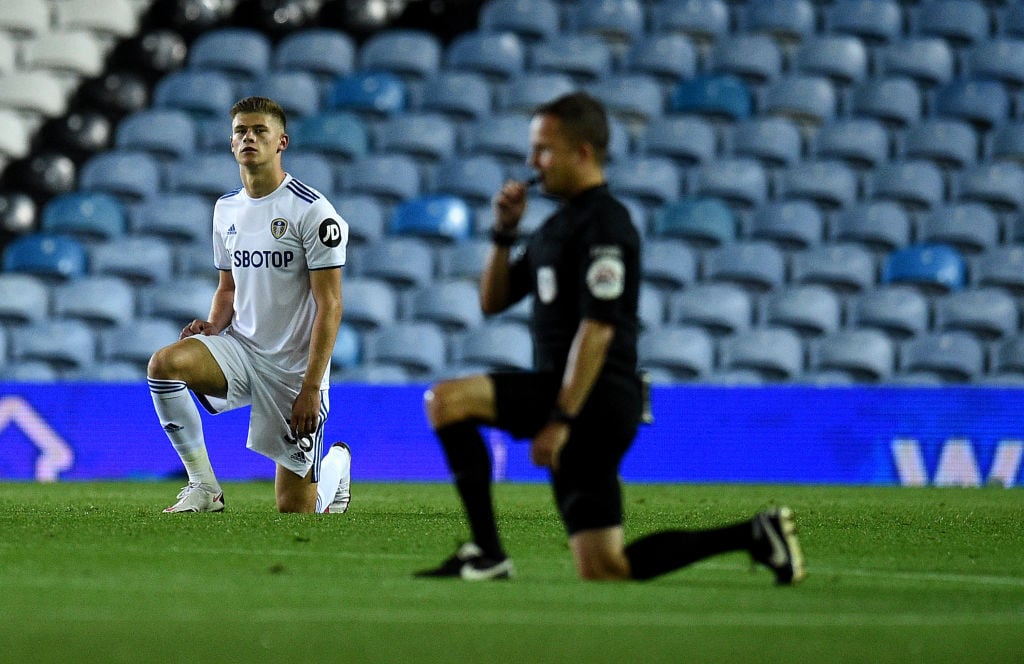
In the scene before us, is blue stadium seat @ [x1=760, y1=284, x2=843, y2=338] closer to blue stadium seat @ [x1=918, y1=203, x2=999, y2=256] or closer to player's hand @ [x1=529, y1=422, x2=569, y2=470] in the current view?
blue stadium seat @ [x1=918, y1=203, x2=999, y2=256]

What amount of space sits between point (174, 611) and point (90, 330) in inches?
399

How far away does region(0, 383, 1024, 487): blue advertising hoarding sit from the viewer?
11250 mm

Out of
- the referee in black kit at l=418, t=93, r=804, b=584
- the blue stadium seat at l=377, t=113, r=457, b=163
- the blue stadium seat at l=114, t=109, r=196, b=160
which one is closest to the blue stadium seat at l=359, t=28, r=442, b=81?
the blue stadium seat at l=377, t=113, r=457, b=163

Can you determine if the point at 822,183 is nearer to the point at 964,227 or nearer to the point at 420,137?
the point at 964,227

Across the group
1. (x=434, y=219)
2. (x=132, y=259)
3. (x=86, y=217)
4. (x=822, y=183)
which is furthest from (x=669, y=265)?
(x=86, y=217)

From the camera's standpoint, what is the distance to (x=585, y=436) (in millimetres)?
4023

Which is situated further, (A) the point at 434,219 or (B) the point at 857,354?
(A) the point at 434,219

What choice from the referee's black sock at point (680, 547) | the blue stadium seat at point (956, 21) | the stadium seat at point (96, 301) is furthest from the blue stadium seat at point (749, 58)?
the referee's black sock at point (680, 547)

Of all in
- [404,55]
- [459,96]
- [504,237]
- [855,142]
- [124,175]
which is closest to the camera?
[504,237]

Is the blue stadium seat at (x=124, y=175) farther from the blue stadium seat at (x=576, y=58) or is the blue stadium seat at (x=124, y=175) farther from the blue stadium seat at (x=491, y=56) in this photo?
the blue stadium seat at (x=576, y=58)

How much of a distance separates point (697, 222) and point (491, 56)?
3033mm

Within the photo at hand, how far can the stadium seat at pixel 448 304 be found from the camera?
506 inches

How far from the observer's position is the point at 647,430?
1145cm

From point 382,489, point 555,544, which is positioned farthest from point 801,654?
point 382,489
